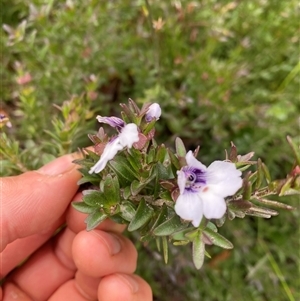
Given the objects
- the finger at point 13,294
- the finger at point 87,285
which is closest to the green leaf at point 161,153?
the finger at point 87,285

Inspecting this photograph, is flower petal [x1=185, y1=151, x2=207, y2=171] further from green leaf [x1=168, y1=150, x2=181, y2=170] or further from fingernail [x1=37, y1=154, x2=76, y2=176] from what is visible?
fingernail [x1=37, y1=154, x2=76, y2=176]

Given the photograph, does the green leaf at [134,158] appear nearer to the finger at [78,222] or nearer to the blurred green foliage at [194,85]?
the finger at [78,222]

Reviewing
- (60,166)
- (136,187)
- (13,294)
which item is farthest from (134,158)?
(13,294)

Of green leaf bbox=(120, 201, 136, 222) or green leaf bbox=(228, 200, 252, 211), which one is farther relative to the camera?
green leaf bbox=(120, 201, 136, 222)

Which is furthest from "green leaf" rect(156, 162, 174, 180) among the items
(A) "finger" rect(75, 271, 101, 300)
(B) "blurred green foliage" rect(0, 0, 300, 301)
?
(B) "blurred green foliage" rect(0, 0, 300, 301)

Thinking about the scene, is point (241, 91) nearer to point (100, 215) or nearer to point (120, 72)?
point (120, 72)

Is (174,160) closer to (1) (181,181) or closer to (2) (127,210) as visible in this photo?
(1) (181,181)

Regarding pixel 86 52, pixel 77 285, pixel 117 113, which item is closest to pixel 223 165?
pixel 77 285
